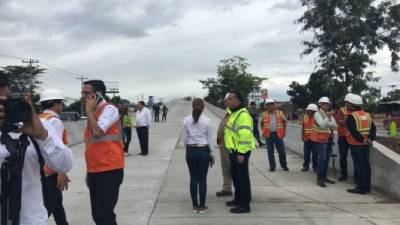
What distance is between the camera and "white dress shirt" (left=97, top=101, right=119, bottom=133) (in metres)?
4.87

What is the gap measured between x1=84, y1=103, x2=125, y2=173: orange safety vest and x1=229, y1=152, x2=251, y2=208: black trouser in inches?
108

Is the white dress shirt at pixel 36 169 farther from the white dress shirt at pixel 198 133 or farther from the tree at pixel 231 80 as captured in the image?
the tree at pixel 231 80

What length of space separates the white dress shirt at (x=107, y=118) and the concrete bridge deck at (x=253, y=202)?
221 centimetres

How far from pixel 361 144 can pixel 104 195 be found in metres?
5.44

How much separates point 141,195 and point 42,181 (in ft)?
18.8

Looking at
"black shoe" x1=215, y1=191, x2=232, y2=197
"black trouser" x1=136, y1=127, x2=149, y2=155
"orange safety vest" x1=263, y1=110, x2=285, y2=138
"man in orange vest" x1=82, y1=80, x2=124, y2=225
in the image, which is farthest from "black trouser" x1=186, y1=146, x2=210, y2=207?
"black trouser" x1=136, y1=127, x2=149, y2=155

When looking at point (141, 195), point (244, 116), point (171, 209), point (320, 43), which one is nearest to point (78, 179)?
point (141, 195)

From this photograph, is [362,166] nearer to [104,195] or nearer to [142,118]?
[104,195]

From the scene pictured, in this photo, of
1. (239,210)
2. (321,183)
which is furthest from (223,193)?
(321,183)

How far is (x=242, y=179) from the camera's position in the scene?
24.6 feet

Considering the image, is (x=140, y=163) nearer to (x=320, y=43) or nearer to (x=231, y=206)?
(x=231, y=206)

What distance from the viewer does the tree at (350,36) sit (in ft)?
77.8

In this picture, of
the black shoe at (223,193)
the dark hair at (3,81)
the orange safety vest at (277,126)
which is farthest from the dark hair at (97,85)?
the orange safety vest at (277,126)

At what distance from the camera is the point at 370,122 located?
9.05m
